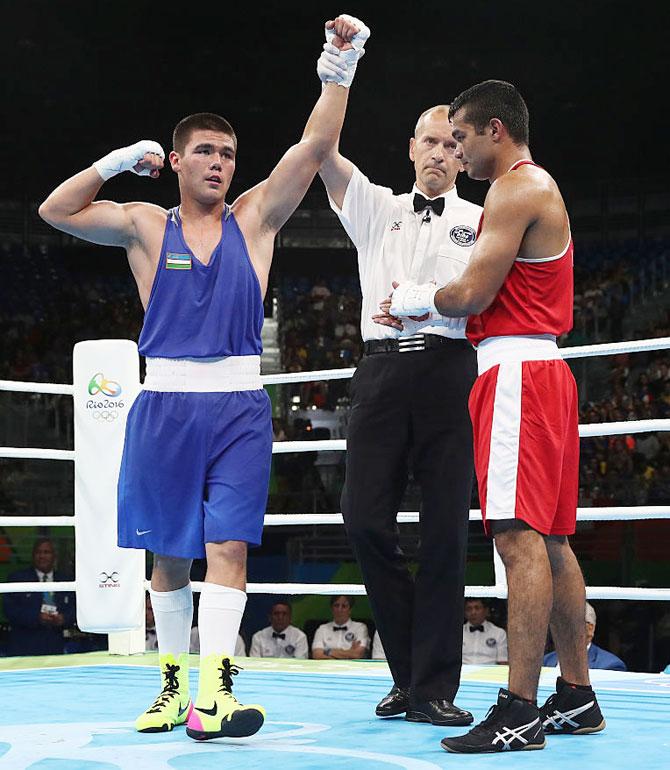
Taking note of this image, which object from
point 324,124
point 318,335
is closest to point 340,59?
point 324,124

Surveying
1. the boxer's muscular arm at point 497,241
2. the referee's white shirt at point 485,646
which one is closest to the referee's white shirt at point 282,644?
the referee's white shirt at point 485,646

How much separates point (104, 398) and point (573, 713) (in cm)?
215

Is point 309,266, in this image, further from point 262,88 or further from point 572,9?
point 572,9

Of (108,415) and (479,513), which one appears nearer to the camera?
(479,513)

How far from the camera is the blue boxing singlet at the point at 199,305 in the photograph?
2.49 m

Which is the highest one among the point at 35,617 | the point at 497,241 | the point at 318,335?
the point at 318,335

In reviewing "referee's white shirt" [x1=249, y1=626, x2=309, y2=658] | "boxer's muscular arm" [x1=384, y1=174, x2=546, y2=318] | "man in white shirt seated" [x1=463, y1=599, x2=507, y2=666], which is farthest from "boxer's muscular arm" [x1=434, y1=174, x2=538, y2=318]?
"referee's white shirt" [x1=249, y1=626, x2=309, y2=658]

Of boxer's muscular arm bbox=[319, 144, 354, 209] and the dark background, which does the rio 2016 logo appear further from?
the dark background

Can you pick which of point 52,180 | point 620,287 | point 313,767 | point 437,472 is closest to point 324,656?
Result: point 437,472

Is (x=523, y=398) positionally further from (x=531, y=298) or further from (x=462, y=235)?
(x=462, y=235)

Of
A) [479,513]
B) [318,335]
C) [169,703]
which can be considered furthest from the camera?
[318,335]

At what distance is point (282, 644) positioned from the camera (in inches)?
285

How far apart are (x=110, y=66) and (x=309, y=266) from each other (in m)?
3.55

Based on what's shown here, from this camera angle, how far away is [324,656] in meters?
7.13
